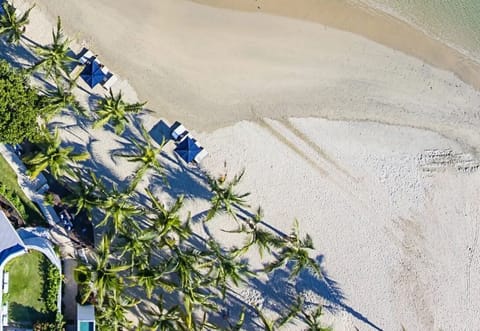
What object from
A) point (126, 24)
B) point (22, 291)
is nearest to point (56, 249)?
point (22, 291)

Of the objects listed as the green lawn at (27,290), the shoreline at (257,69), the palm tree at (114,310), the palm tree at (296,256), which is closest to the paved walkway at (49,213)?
the green lawn at (27,290)

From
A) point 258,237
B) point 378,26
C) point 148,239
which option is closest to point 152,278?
A: point 148,239

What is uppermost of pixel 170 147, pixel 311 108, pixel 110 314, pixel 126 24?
pixel 311 108

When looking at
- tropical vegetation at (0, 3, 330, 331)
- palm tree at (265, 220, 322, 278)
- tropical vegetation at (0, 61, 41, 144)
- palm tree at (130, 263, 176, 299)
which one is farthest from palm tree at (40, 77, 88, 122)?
palm tree at (265, 220, 322, 278)

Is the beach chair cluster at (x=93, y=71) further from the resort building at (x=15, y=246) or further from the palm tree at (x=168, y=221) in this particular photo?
the resort building at (x=15, y=246)

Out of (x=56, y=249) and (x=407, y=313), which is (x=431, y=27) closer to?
(x=407, y=313)

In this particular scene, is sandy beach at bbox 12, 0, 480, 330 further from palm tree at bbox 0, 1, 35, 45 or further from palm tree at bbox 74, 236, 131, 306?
palm tree at bbox 74, 236, 131, 306
